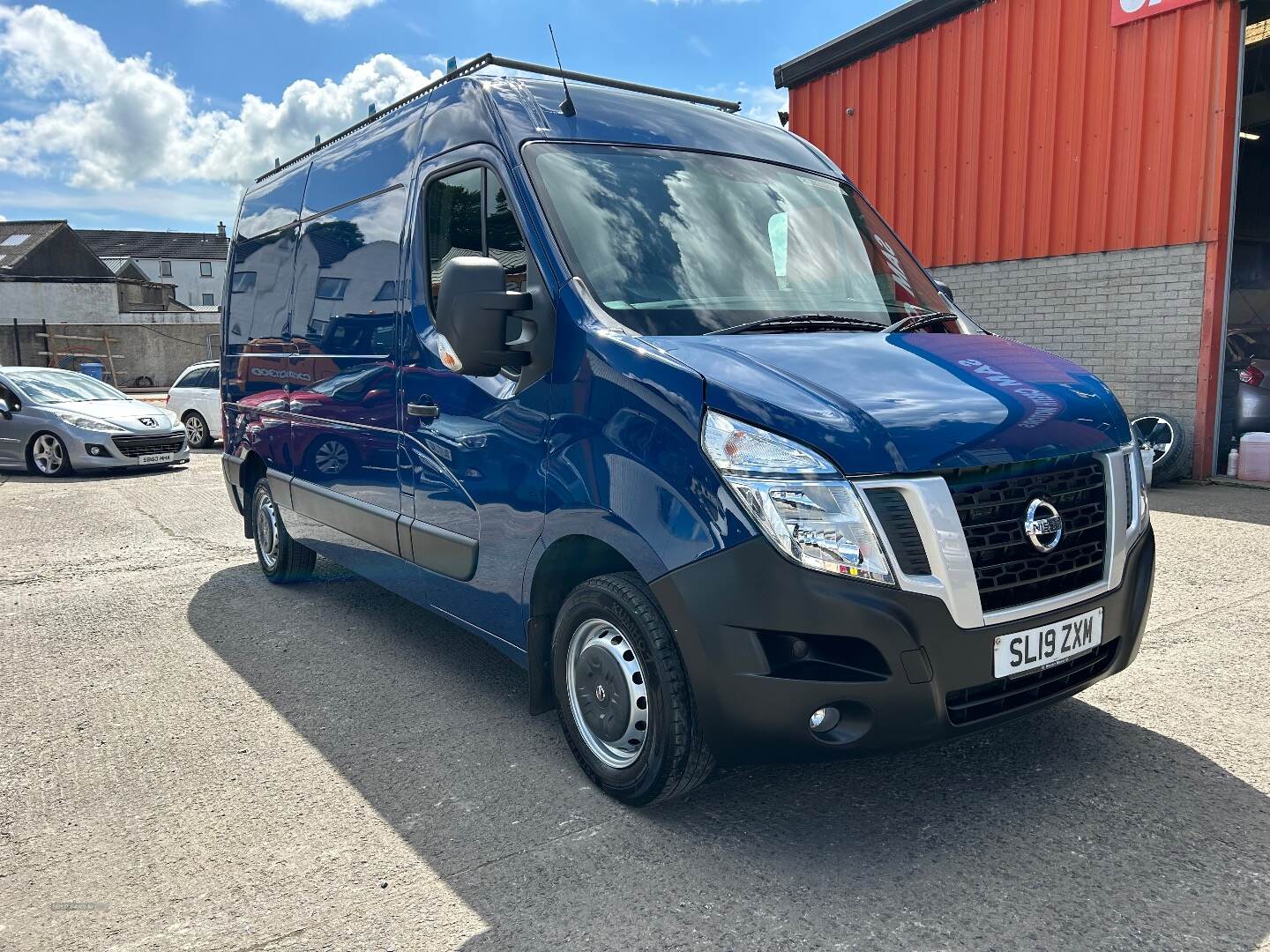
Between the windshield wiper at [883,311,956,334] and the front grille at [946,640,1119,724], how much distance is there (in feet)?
3.87

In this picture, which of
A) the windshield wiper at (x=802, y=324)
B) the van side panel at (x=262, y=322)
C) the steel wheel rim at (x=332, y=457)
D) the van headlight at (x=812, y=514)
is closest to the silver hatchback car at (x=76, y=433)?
the van side panel at (x=262, y=322)

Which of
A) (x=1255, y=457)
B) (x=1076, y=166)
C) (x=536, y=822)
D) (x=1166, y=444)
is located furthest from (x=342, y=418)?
(x=1076, y=166)

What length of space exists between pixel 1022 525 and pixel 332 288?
3.40m

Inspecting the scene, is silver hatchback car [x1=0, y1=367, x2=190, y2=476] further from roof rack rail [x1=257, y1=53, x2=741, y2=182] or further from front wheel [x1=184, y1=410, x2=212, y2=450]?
roof rack rail [x1=257, y1=53, x2=741, y2=182]

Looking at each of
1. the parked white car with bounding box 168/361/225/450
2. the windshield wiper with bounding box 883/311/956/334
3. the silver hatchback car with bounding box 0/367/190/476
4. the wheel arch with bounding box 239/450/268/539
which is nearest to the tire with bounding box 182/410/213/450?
the parked white car with bounding box 168/361/225/450

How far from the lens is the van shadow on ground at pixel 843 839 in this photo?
2.36 m

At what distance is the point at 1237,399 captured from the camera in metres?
10.2

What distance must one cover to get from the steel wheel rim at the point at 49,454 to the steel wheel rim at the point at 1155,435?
1233 centimetres

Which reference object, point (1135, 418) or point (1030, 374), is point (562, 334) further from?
point (1135, 418)

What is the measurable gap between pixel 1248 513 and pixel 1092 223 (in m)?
3.90

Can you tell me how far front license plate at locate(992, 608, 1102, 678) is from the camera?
2.61 m

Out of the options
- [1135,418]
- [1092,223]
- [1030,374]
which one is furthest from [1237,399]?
[1030,374]

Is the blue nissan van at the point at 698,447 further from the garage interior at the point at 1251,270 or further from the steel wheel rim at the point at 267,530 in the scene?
the garage interior at the point at 1251,270

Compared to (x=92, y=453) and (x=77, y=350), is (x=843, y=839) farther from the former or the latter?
(x=77, y=350)
